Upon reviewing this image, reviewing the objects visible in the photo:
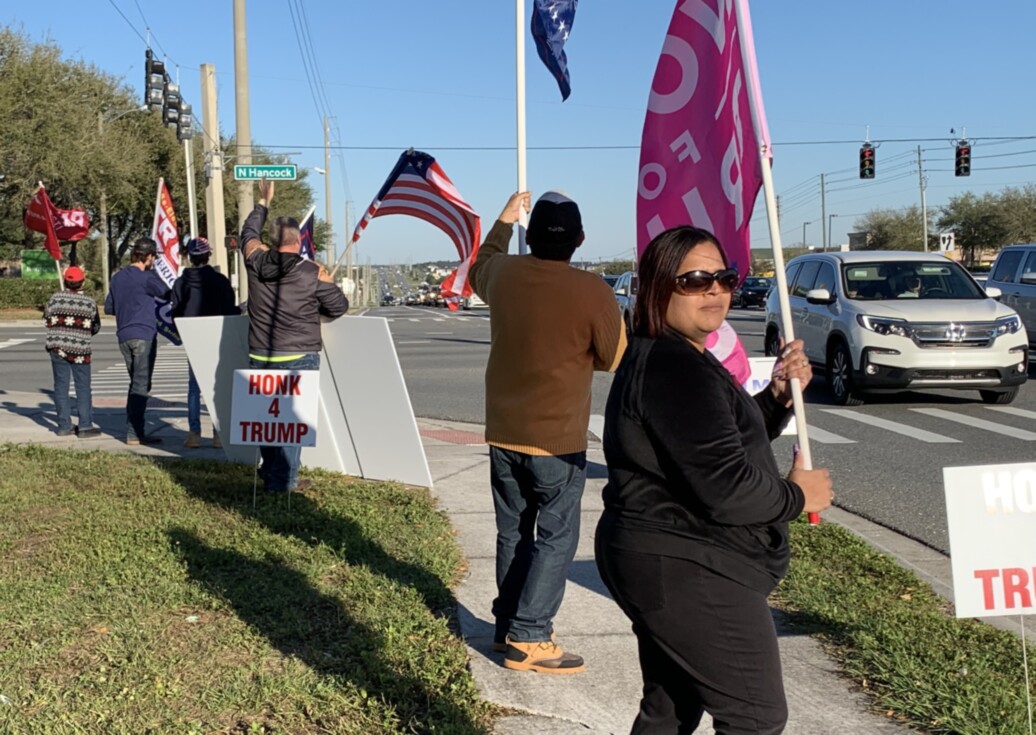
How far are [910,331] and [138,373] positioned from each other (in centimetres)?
846

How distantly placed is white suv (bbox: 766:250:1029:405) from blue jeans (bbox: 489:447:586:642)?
8.87 m

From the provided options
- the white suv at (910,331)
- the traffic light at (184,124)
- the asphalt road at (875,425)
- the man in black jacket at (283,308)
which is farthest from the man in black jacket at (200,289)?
the traffic light at (184,124)

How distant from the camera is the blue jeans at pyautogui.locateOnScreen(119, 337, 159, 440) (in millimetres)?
10359

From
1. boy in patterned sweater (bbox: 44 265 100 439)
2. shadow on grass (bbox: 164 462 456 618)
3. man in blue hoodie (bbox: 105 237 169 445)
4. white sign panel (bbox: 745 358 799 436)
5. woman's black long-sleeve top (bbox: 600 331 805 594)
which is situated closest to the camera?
woman's black long-sleeve top (bbox: 600 331 805 594)

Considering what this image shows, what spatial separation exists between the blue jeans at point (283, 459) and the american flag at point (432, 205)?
56.4 inches

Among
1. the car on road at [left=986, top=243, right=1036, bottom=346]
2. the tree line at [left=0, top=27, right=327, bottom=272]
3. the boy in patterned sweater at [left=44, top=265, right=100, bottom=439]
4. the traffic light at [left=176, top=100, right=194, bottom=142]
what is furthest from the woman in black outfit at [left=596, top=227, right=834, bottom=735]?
the tree line at [left=0, top=27, right=327, bottom=272]

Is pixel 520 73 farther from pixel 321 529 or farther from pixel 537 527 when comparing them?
pixel 537 527

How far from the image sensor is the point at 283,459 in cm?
754

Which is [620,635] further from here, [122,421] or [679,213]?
[122,421]

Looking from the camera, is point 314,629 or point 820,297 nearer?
point 314,629

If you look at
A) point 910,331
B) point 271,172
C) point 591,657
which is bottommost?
point 591,657

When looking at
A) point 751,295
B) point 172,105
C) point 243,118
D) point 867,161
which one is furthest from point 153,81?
point 751,295

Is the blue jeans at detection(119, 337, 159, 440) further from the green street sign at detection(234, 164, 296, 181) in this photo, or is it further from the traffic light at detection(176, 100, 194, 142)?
the traffic light at detection(176, 100, 194, 142)

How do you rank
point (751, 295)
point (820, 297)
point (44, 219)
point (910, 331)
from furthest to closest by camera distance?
point (751, 295)
point (820, 297)
point (44, 219)
point (910, 331)
